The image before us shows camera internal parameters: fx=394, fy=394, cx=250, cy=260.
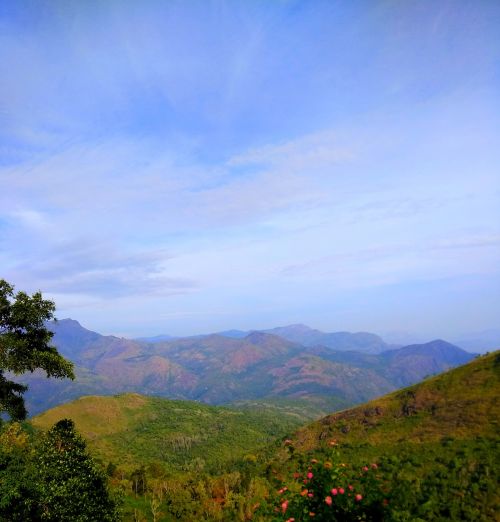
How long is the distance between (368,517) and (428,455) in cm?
9448

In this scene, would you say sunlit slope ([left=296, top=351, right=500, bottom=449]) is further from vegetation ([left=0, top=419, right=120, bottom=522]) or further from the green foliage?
the green foliage

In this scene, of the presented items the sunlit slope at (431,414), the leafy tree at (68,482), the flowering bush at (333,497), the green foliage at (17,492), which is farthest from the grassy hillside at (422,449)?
the green foliage at (17,492)

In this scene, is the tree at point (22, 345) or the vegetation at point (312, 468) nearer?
the vegetation at point (312, 468)

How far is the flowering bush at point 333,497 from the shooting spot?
451 inches

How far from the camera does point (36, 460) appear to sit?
33.7 meters

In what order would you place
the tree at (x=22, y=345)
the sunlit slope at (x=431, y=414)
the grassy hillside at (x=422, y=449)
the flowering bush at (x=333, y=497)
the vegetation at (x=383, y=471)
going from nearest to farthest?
the flowering bush at (x=333, y=497) < the vegetation at (x=383, y=471) < the grassy hillside at (x=422, y=449) < the tree at (x=22, y=345) < the sunlit slope at (x=431, y=414)

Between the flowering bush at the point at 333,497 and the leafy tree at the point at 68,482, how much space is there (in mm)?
26897

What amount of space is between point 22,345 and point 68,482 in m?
12.8

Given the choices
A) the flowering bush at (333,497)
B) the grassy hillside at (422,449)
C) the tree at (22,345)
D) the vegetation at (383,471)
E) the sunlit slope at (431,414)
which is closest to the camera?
the flowering bush at (333,497)

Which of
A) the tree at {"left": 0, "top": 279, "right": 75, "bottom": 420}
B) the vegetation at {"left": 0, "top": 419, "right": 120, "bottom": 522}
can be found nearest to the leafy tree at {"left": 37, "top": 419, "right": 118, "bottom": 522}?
the vegetation at {"left": 0, "top": 419, "right": 120, "bottom": 522}

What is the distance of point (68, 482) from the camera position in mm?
31859

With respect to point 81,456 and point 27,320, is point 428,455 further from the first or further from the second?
point 27,320

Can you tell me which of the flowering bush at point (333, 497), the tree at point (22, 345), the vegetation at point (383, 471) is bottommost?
the vegetation at point (383, 471)

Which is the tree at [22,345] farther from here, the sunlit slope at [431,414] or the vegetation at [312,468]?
the sunlit slope at [431,414]
